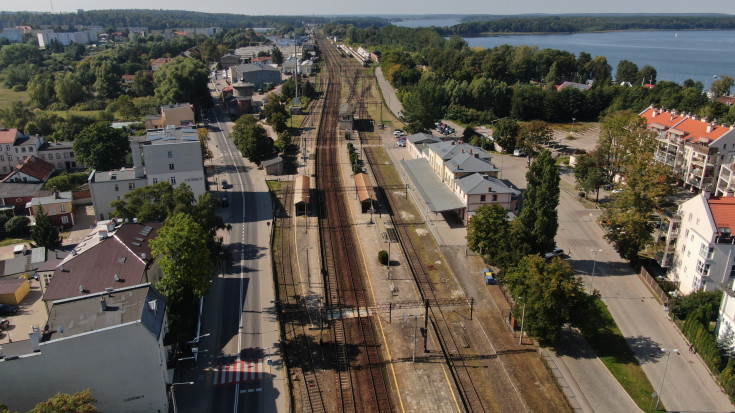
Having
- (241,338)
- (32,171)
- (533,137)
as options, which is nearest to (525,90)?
(533,137)

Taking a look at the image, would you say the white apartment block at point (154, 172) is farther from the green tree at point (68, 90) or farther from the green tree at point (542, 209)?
the green tree at point (68, 90)

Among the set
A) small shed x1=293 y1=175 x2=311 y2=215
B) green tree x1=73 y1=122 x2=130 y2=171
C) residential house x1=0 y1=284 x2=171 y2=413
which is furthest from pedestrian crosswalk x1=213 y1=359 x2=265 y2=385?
green tree x1=73 y1=122 x2=130 y2=171

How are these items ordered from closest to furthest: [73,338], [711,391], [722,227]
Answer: [73,338]
[711,391]
[722,227]

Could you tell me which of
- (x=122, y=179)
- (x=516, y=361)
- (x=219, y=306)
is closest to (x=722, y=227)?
(x=516, y=361)

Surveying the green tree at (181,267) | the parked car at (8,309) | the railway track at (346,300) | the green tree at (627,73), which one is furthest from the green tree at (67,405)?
the green tree at (627,73)

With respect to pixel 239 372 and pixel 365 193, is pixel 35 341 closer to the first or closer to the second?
pixel 239 372

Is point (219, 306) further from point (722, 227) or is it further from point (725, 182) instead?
point (725, 182)
